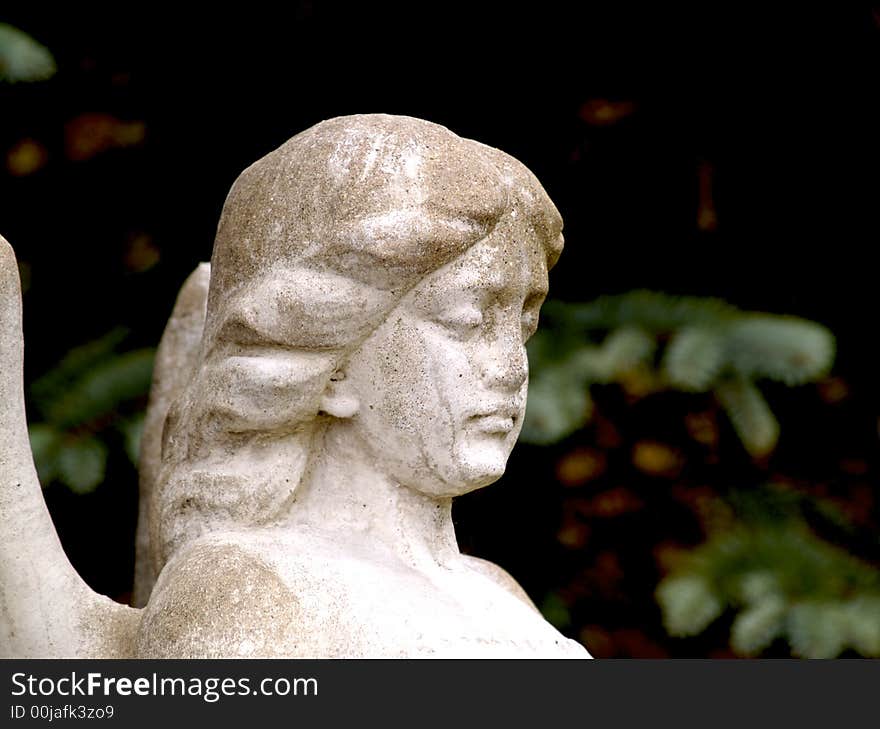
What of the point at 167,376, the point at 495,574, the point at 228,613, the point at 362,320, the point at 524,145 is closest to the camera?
the point at 228,613

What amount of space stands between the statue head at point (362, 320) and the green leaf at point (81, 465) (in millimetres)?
761

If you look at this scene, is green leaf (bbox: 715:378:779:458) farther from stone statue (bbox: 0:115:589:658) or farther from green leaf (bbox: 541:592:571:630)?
stone statue (bbox: 0:115:589:658)

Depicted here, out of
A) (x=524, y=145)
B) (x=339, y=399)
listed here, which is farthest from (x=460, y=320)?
(x=524, y=145)

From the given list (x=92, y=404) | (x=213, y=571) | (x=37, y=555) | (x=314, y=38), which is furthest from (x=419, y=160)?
(x=314, y=38)

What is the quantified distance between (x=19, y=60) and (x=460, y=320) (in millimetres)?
1056

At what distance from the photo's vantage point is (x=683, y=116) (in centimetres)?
287

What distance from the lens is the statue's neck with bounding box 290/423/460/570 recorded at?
1668 millimetres

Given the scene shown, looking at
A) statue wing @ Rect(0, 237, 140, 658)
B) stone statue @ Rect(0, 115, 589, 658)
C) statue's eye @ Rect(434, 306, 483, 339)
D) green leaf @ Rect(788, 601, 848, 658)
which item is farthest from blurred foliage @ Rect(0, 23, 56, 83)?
green leaf @ Rect(788, 601, 848, 658)

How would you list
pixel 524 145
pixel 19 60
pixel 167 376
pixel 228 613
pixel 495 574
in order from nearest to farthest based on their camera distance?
1. pixel 228 613
2. pixel 495 574
3. pixel 167 376
4. pixel 19 60
5. pixel 524 145

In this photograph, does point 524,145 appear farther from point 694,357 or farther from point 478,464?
point 478,464

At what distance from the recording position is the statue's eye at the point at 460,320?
63.3 inches

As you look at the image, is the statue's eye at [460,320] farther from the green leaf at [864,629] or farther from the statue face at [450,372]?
the green leaf at [864,629]

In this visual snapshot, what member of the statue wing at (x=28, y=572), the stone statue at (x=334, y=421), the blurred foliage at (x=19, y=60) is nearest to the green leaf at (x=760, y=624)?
the stone statue at (x=334, y=421)

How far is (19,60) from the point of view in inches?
91.4
